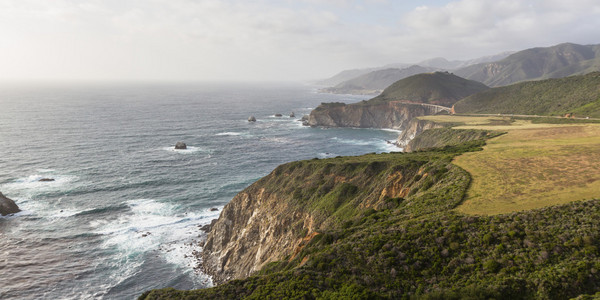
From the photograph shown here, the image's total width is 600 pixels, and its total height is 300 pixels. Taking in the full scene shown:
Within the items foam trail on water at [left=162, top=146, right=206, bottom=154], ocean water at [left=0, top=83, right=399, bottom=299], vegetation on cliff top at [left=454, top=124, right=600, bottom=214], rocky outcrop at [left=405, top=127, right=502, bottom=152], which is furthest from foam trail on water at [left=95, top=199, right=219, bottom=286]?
rocky outcrop at [left=405, top=127, right=502, bottom=152]

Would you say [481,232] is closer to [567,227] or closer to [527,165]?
[567,227]

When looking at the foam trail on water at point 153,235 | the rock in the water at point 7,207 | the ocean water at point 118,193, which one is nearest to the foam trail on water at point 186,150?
the ocean water at point 118,193

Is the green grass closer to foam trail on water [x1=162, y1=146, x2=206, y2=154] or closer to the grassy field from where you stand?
the grassy field

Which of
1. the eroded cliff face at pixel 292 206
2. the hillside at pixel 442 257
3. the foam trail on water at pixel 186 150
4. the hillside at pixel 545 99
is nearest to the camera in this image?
the hillside at pixel 442 257

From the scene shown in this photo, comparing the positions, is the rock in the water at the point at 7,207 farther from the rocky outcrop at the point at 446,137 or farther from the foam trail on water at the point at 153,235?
the rocky outcrop at the point at 446,137

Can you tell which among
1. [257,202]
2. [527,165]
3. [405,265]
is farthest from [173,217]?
[527,165]

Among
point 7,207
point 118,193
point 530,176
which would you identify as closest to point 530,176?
point 530,176
